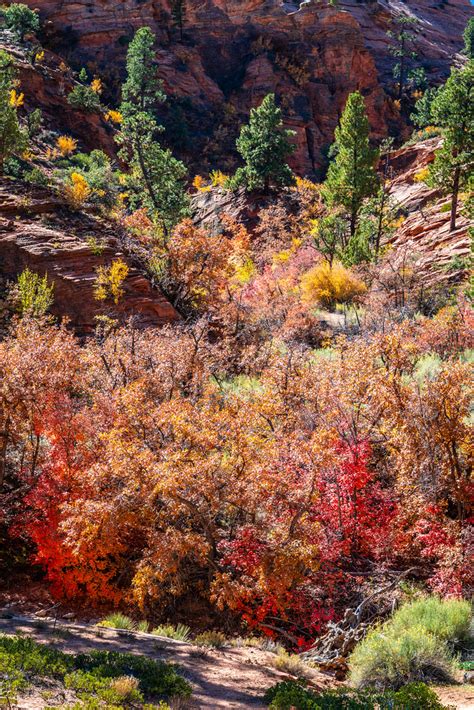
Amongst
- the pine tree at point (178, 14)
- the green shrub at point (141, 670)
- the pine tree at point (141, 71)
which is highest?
the pine tree at point (178, 14)

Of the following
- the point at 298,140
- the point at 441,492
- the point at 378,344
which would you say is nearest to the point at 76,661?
the point at 441,492

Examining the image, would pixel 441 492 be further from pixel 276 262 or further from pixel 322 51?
pixel 322 51

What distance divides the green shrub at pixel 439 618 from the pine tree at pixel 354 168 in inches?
1488

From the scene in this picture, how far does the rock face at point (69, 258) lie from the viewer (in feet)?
107

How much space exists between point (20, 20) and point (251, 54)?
3228 centimetres

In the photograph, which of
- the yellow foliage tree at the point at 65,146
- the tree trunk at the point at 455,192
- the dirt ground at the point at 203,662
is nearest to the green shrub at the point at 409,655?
the dirt ground at the point at 203,662

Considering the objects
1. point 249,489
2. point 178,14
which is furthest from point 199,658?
point 178,14

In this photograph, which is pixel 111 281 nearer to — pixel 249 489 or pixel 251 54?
pixel 249 489

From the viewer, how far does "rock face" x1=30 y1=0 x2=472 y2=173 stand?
250ft

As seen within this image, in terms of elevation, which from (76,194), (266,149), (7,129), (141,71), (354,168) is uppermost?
(141,71)

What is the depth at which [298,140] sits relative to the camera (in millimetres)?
74062

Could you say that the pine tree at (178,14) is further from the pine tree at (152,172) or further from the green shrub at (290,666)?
the green shrub at (290,666)

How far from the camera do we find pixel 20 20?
67.1m

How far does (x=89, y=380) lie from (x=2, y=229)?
17.9m
